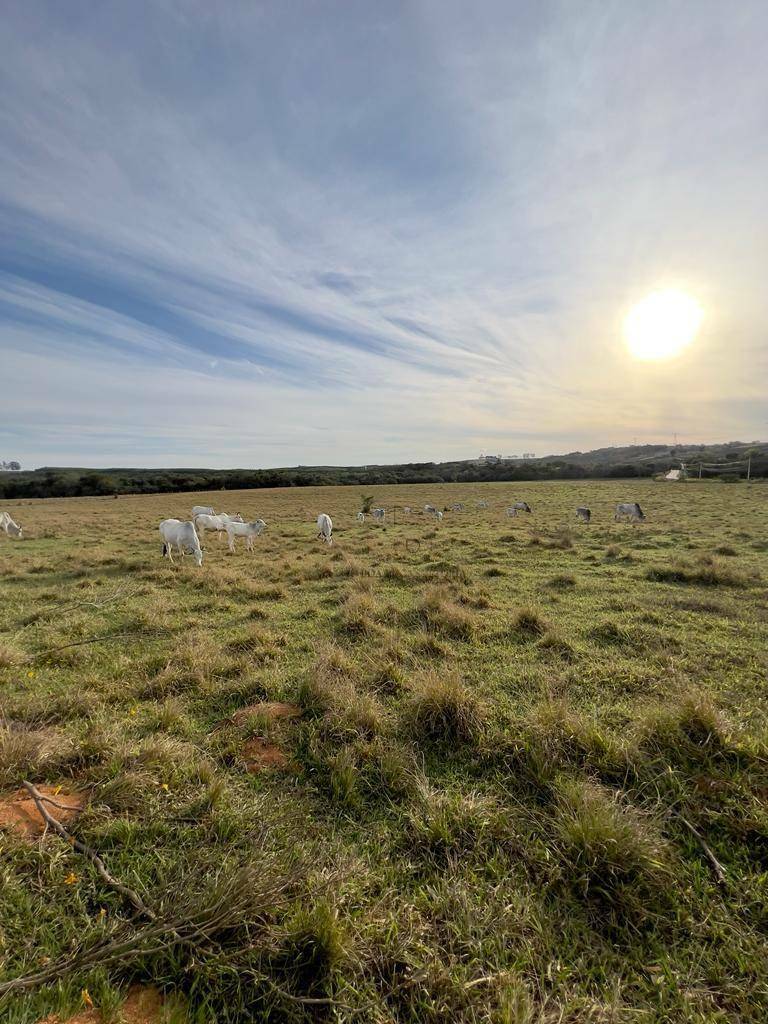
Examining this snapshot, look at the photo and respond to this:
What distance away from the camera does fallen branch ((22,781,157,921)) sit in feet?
7.98

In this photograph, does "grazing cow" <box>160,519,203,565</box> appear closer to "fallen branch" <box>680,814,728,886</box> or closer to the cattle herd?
the cattle herd

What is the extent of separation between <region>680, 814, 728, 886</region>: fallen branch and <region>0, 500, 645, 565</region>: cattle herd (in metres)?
→ 12.8

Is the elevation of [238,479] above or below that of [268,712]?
above

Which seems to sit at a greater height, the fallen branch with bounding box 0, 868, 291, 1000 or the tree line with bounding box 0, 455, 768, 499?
the tree line with bounding box 0, 455, 768, 499

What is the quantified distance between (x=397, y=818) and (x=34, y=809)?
9.01ft

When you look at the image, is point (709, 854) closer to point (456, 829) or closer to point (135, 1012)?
point (456, 829)

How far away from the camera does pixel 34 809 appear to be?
10.2 ft

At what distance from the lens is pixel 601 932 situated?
240 cm

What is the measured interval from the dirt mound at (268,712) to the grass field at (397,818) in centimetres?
7

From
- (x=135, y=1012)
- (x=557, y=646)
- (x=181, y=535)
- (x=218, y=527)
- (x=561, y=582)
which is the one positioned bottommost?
(x=561, y=582)

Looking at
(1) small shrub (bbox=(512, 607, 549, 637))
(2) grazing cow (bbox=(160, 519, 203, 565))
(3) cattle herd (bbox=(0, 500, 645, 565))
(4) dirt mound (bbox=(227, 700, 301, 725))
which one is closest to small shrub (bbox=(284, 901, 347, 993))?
(4) dirt mound (bbox=(227, 700, 301, 725))

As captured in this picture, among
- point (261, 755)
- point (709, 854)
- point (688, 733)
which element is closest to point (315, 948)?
point (261, 755)

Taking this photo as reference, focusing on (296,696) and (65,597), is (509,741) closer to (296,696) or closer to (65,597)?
(296,696)

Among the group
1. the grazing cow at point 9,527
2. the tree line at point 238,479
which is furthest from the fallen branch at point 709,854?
the tree line at point 238,479
